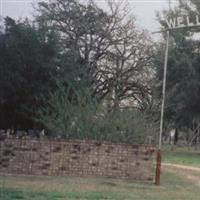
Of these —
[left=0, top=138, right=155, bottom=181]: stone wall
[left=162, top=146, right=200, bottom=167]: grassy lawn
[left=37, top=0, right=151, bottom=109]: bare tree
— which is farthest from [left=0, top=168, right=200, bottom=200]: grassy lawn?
[left=37, top=0, right=151, bottom=109]: bare tree

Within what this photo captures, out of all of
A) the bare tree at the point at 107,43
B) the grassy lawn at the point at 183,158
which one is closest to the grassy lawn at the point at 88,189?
the grassy lawn at the point at 183,158

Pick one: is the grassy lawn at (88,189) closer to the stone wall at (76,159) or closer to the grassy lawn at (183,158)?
the stone wall at (76,159)

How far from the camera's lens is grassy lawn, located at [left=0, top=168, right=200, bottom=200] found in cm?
1384

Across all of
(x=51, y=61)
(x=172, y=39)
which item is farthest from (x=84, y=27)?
(x=51, y=61)

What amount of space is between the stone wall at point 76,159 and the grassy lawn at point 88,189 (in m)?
0.81

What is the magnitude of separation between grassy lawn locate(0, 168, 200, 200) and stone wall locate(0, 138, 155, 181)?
0.81 m

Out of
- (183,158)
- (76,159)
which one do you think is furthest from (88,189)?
(183,158)

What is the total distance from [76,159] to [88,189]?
3797 mm

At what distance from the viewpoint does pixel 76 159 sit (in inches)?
773

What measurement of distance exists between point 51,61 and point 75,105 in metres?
4.94

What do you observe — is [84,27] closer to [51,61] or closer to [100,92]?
[100,92]

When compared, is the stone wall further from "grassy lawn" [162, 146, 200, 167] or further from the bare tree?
the bare tree

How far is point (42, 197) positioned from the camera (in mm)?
13234

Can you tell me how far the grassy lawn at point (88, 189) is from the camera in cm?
1384
